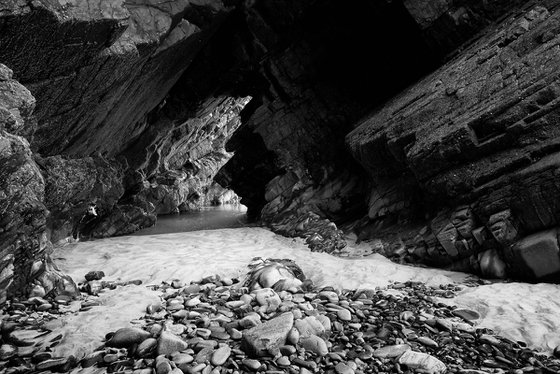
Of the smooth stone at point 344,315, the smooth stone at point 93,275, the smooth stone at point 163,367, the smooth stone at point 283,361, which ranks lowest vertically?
the smooth stone at point 344,315

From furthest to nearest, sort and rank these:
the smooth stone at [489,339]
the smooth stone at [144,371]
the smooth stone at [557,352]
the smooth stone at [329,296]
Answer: the smooth stone at [329,296], the smooth stone at [489,339], the smooth stone at [557,352], the smooth stone at [144,371]

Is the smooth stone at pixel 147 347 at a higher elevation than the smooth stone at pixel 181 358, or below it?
higher

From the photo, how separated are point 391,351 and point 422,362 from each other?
0.48 m

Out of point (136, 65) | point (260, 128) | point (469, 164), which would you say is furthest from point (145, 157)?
point (469, 164)

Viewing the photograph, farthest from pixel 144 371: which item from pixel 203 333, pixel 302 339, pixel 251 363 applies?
pixel 302 339

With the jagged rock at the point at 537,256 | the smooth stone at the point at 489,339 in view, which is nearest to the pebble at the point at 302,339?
the smooth stone at the point at 489,339

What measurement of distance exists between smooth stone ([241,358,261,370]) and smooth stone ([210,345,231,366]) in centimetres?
27

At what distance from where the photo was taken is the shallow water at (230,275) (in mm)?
6375

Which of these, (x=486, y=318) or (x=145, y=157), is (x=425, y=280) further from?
(x=145, y=157)

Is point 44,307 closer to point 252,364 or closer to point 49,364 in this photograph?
point 49,364

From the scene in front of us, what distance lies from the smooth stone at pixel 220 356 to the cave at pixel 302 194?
5 cm

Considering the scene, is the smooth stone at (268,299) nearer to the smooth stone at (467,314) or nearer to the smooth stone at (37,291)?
the smooth stone at (467,314)

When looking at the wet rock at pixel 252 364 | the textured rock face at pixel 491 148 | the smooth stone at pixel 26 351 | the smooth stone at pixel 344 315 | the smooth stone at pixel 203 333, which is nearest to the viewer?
the wet rock at pixel 252 364

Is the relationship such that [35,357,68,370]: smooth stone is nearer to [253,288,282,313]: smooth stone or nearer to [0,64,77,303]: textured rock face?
[0,64,77,303]: textured rock face
